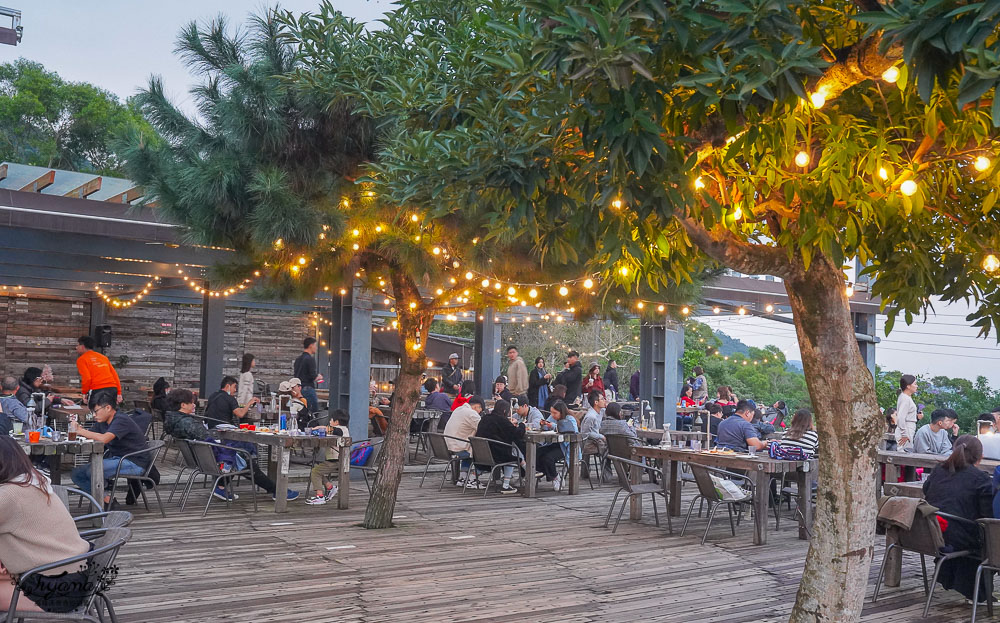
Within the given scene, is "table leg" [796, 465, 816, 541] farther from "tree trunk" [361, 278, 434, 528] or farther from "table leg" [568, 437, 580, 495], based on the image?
"tree trunk" [361, 278, 434, 528]

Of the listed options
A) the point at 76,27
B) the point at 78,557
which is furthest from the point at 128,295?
the point at 76,27

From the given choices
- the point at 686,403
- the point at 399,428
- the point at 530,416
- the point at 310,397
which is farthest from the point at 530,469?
the point at 686,403

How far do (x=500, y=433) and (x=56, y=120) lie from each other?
26594 millimetres

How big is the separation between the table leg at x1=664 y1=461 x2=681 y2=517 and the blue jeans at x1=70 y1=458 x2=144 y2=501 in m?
5.18

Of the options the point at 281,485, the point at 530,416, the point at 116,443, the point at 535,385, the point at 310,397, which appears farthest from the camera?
the point at 535,385

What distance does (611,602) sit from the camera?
5.51 meters

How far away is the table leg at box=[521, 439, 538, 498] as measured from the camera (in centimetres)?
1030

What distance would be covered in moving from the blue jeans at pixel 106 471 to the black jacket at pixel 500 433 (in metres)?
3.94

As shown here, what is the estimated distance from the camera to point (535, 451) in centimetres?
1056

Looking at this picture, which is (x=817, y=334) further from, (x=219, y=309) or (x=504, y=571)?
(x=219, y=309)

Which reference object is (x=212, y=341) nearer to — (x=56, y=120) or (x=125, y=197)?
(x=125, y=197)

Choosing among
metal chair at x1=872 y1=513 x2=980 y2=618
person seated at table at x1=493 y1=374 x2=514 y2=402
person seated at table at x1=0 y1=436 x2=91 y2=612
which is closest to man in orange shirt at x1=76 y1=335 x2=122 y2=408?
person seated at table at x1=493 y1=374 x2=514 y2=402

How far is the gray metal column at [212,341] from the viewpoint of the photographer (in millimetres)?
14656

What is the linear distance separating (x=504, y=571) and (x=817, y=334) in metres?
3.33
